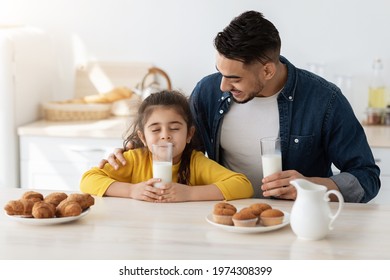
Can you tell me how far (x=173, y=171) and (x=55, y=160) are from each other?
5.15 feet

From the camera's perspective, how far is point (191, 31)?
4270 mm

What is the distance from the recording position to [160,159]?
223cm

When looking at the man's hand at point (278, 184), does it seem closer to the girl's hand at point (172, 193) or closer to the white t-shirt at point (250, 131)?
the girl's hand at point (172, 193)

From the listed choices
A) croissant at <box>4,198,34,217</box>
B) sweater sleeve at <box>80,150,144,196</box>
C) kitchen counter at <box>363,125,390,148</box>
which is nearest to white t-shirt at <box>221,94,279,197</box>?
sweater sleeve at <box>80,150,144,196</box>

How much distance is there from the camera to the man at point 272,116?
96.7 inches

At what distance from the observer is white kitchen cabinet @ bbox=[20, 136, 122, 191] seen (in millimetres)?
3885

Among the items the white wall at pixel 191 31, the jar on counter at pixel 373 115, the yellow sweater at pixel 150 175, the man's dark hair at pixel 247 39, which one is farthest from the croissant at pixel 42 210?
the jar on counter at pixel 373 115

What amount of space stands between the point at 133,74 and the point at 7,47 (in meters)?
0.80

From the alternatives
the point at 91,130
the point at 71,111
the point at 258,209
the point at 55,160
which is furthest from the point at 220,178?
the point at 71,111

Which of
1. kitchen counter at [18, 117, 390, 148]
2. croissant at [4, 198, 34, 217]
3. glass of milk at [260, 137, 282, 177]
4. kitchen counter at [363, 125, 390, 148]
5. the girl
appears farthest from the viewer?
kitchen counter at [18, 117, 390, 148]

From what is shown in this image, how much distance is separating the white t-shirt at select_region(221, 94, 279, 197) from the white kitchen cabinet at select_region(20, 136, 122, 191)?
50.3 inches

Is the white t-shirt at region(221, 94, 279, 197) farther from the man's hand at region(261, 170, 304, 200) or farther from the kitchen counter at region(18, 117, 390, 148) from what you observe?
the kitchen counter at region(18, 117, 390, 148)

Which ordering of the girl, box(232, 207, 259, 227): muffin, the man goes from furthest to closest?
the man < the girl < box(232, 207, 259, 227): muffin

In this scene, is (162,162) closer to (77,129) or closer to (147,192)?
(147,192)
